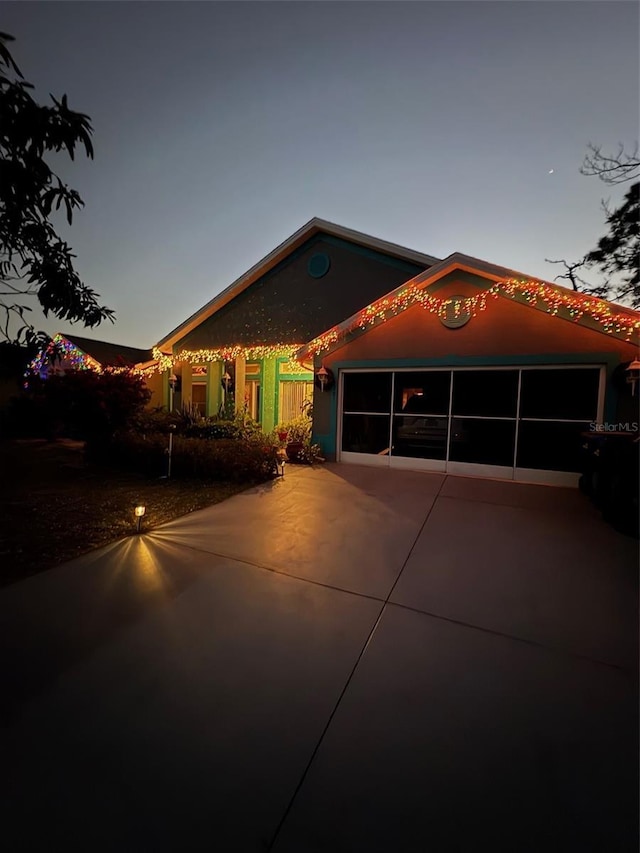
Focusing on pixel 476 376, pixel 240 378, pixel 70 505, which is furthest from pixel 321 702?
pixel 240 378

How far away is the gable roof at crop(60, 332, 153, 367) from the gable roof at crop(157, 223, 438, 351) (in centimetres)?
451

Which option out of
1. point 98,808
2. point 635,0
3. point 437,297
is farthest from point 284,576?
point 635,0

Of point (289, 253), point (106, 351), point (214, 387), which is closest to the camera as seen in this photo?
point (289, 253)

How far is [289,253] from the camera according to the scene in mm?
12641

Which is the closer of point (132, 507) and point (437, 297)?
point (132, 507)

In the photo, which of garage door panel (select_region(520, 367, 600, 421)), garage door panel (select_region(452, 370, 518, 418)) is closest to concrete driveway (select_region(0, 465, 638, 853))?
garage door panel (select_region(520, 367, 600, 421))

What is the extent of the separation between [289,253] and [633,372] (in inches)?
421

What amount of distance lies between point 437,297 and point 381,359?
74.7 inches

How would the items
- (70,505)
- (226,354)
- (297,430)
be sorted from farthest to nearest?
1. (226,354)
2. (297,430)
3. (70,505)

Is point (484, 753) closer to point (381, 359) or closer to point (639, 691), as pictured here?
point (639, 691)

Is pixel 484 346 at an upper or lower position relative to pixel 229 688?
upper

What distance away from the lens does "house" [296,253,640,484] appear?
7.04 m

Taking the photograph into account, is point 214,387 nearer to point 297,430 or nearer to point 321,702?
point 297,430

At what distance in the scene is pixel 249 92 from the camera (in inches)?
228
